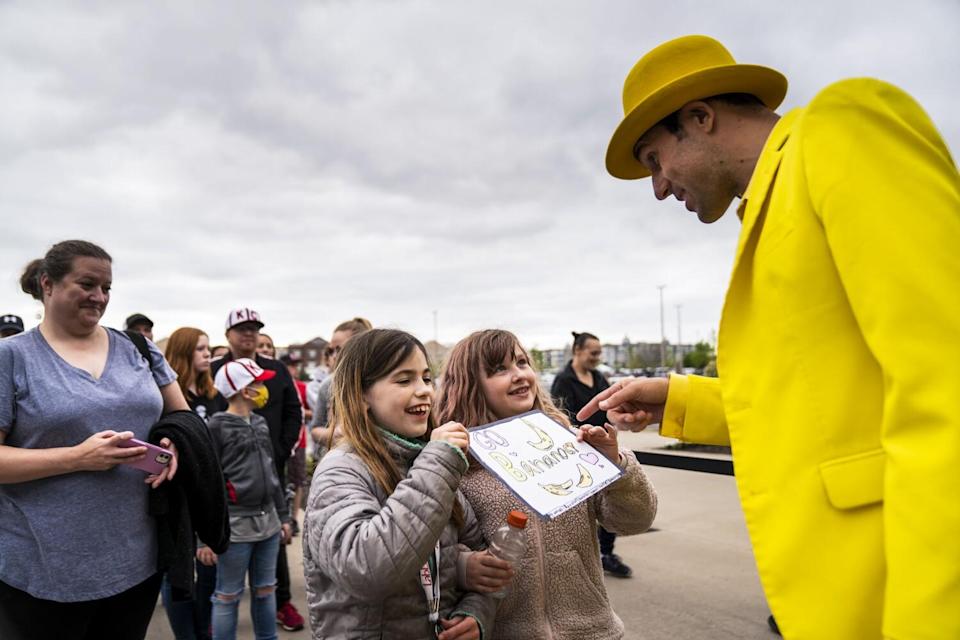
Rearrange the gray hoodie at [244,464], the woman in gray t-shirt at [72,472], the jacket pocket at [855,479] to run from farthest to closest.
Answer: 1. the gray hoodie at [244,464]
2. the woman in gray t-shirt at [72,472]
3. the jacket pocket at [855,479]

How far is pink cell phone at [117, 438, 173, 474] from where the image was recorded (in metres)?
2.36

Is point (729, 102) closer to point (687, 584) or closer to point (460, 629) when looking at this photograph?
point (460, 629)

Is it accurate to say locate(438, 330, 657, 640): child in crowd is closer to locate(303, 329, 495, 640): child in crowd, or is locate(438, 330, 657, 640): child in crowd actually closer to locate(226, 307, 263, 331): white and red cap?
locate(303, 329, 495, 640): child in crowd

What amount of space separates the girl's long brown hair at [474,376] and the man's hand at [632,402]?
0.38 meters

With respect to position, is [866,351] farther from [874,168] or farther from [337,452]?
[337,452]

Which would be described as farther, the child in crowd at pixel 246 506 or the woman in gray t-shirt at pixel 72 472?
the child in crowd at pixel 246 506

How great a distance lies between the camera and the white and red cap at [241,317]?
4570 mm

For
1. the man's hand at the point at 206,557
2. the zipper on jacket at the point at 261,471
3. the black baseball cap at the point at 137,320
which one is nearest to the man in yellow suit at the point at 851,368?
the zipper on jacket at the point at 261,471

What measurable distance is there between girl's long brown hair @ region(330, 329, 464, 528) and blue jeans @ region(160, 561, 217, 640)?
89.4 inches

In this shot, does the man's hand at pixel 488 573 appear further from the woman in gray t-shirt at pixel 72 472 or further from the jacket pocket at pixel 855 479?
the woman in gray t-shirt at pixel 72 472

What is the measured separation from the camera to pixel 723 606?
430cm

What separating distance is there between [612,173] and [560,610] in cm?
150

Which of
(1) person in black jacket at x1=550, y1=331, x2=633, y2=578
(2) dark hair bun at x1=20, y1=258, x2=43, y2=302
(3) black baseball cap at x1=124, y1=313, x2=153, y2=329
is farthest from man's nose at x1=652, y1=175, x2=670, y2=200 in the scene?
(3) black baseball cap at x1=124, y1=313, x2=153, y2=329

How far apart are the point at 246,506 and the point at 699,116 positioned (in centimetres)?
320
